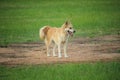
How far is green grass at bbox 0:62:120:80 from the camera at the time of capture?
14.1 m

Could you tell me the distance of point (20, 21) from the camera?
36.1m

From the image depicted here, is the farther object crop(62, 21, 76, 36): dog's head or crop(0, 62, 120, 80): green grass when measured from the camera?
crop(62, 21, 76, 36): dog's head

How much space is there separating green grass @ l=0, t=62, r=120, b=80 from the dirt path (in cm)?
108

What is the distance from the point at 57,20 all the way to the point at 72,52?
686 inches

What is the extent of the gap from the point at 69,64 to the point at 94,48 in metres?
3.92

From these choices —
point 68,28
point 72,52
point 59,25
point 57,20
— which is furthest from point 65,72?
point 57,20

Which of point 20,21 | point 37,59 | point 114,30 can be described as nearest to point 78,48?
point 37,59

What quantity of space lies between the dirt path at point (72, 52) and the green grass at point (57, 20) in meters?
2.03

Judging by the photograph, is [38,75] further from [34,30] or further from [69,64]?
[34,30]

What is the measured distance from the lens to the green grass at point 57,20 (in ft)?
86.5

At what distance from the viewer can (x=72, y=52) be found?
18969 millimetres

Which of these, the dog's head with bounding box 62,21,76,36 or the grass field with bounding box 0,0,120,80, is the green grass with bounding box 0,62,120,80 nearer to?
the grass field with bounding box 0,0,120,80

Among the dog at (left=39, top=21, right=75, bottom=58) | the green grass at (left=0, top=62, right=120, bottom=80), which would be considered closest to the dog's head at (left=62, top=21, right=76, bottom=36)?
the dog at (left=39, top=21, right=75, bottom=58)

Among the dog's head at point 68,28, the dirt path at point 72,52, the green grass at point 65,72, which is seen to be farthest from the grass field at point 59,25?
the dog's head at point 68,28
